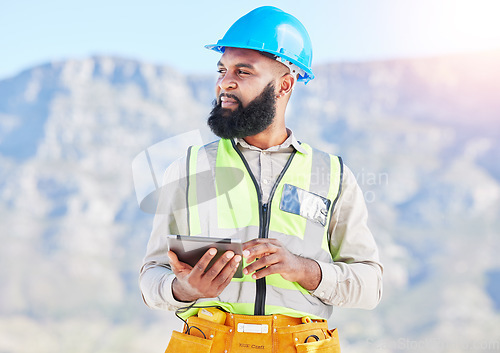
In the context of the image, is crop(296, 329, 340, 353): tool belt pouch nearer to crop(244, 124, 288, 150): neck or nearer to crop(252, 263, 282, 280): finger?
crop(252, 263, 282, 280): finger

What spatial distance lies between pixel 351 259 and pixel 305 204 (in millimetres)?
425

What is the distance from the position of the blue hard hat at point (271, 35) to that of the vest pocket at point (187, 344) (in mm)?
1599

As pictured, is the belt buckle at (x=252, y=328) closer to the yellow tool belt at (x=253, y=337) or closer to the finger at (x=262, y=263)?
the yellow tool belt at (x=253, y=337)

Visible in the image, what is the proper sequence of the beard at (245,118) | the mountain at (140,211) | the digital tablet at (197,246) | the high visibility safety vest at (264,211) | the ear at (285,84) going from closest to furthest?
1. the digital tablet at (197,246)
2. the high visibility safety vest at (264,211)
3. the beard at (245,118)
4. the ear at (285,84)
5. the mountain at (140,211)

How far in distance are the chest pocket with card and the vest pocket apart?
2.53 feet

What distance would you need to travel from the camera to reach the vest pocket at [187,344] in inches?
105

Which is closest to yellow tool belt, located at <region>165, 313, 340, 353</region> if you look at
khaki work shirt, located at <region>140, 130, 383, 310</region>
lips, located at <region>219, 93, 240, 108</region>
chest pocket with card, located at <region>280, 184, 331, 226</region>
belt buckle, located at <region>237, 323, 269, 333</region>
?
belt buckle, located at <region>237, 323, 269, 333</region>

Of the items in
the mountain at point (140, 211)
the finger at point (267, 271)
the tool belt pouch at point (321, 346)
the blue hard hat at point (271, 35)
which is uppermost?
the mountain at point (140, 211)

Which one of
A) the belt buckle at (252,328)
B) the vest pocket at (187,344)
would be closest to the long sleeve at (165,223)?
the vest pocket at (187,344)

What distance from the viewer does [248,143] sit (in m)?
3.32

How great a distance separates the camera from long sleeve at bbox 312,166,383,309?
2.91 m

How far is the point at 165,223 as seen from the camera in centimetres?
308

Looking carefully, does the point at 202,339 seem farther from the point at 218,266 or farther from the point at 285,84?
the point at 285,84

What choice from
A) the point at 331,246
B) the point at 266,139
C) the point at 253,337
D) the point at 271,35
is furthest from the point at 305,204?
the point at 271,35
